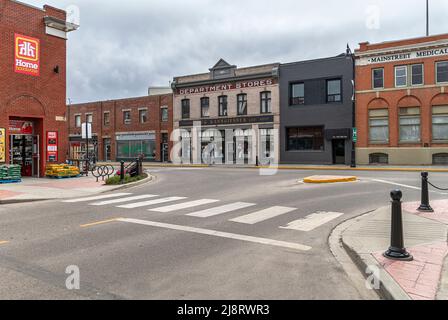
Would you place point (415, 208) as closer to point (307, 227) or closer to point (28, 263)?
point (307, 227)

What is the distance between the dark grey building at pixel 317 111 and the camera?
32438mm

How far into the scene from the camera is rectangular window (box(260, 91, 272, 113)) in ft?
118

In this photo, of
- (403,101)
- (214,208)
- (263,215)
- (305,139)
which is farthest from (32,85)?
(403,101)

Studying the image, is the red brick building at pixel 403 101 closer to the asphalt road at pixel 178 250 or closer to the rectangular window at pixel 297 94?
the rectangular window at pixel 297 94

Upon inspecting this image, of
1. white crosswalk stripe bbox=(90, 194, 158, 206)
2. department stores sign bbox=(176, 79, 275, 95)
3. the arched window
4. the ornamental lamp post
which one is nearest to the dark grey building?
the ornamental lamp post

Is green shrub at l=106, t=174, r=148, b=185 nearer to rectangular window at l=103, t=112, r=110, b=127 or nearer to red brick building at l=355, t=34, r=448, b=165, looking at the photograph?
red brick building at l=355, t=34, r=448, b=165

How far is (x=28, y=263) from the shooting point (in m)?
5.45

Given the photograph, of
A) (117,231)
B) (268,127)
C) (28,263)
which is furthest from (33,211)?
(268,127)

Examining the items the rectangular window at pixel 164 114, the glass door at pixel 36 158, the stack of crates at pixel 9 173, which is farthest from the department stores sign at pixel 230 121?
the stack of crates at pixel 9 173

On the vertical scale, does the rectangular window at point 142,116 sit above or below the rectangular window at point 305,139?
above

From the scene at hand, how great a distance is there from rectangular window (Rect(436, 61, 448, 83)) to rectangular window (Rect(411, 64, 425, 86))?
113 centimetres

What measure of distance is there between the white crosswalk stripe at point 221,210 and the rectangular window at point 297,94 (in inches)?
999

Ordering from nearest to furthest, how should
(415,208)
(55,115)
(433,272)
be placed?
(433,272)
(415,208)
(55,115)

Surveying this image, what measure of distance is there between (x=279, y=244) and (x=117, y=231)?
130 inches
